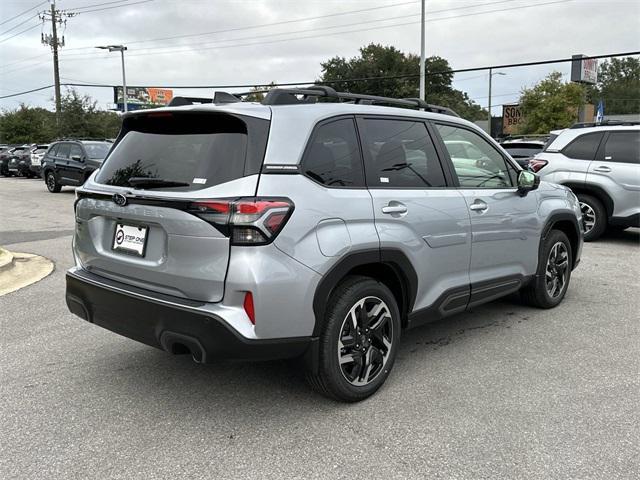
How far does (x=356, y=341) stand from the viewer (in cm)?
347

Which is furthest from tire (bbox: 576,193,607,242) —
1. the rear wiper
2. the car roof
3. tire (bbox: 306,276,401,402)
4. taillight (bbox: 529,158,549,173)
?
the rear wiper

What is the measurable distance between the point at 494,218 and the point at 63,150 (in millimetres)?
17468

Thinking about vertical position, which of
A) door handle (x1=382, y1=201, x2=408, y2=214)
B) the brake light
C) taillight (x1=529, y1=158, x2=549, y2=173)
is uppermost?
taillight (x1=529, y1=158, x2=549, y2=173)

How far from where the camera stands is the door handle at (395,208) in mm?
3555

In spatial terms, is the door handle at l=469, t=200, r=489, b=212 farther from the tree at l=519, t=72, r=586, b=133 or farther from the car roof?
the tree at l=519, t=72, r=586, b=133

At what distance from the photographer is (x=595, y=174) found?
8984mm

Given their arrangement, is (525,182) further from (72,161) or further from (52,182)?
(52,182)

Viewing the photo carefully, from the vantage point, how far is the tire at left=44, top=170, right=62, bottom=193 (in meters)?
19.1

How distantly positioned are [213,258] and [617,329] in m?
3.78

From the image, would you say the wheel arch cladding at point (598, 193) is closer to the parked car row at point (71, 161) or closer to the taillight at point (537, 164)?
the taillight at point (537, 164)

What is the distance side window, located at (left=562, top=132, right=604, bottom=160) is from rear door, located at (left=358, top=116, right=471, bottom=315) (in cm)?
611

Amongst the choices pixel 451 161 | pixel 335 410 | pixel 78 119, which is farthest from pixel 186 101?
pixel 78 119

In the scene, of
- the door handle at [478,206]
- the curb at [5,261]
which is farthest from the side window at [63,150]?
the door handle at [478,206]

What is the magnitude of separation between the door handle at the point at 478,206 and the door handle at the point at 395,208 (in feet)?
2.62
